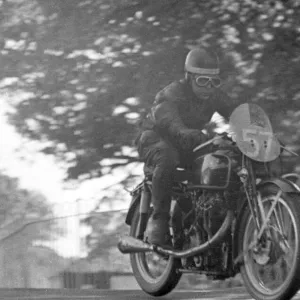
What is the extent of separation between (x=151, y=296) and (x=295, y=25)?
6.39 metres

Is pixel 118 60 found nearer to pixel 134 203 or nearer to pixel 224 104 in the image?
pixel 134 203

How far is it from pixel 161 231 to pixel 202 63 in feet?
4.21

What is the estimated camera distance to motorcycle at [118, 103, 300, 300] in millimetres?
6164

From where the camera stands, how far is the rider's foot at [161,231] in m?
7.43

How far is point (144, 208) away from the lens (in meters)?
7.95

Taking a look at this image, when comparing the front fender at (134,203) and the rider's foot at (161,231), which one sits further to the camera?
the front fender at (134,203)

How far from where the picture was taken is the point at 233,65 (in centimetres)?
1322

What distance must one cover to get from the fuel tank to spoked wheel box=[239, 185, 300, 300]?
1.13 ft

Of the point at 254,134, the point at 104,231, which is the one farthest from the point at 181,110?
the point at 104,231

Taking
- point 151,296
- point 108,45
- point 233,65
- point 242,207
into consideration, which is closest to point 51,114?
point 108,45

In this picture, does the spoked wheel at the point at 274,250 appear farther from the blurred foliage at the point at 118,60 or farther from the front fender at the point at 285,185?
the blurred foliage at the point at 118,60

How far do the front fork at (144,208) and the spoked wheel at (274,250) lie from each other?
153 cm

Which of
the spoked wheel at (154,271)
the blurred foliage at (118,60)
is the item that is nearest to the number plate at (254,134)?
the spoked wheel at (154,271)

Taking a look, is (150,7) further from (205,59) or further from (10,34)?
(205,59)
